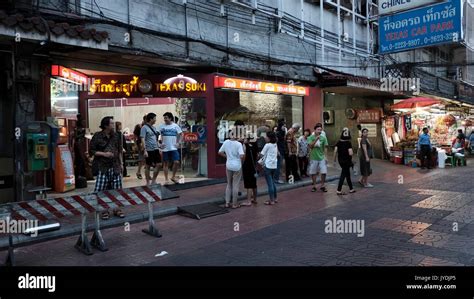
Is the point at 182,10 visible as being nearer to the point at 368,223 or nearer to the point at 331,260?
the point at 368,223

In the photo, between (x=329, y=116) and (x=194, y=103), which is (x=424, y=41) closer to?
(x=329, y=116)

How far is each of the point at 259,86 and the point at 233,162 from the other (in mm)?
5414

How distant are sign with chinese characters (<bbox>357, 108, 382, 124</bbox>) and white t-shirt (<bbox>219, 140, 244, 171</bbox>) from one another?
13609 mm

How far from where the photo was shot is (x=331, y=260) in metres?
5.24

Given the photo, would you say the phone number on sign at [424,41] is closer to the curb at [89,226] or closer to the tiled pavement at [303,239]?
the tiled pavement at [303,239]

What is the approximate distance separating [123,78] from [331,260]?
28.1 ft

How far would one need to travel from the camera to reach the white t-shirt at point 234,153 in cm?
889

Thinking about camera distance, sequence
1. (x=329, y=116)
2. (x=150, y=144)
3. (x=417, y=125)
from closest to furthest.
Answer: (x=150, y=144) < (x=329, y=116) < (x=417, y=125)

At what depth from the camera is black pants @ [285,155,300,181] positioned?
1248cm

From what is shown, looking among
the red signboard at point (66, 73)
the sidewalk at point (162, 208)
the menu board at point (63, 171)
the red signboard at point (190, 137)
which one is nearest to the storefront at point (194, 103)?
the red signboard at point (190, 137)

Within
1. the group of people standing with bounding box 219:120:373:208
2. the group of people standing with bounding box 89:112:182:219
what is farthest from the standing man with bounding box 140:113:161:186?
the group of people standing with bounding box 219:120:373:208

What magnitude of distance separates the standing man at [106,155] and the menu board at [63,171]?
2.91 m

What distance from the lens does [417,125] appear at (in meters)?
24.7

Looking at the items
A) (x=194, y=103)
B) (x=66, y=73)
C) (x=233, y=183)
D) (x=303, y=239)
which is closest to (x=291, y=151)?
(x=194, y=103)
